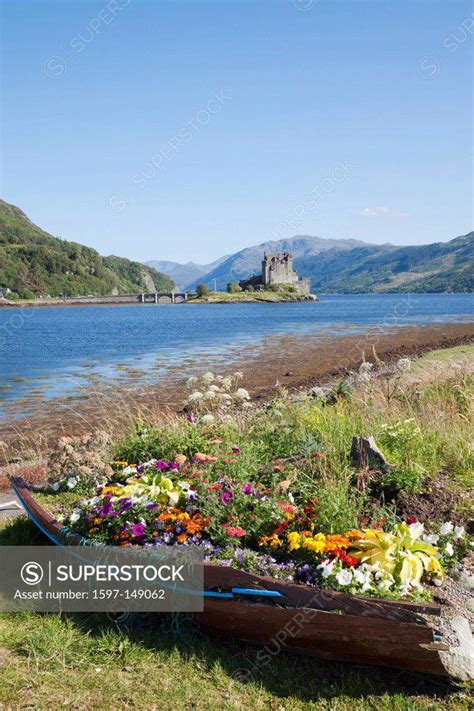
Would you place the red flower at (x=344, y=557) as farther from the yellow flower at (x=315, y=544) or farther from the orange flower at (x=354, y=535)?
the orange flower at (x=354, y=535)

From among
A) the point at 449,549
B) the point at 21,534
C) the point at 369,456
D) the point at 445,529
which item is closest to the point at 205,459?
the point at 369,456

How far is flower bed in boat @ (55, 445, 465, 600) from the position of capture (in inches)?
238

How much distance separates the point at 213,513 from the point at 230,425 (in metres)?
3.80

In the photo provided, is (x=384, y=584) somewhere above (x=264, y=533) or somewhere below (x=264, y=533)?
below

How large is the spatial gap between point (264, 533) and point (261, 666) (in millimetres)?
1511

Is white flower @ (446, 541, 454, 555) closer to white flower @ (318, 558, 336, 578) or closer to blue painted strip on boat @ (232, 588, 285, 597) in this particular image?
white flower @ (318, 558, 336, 578)

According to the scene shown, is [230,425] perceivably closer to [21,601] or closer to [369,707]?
[21,601]

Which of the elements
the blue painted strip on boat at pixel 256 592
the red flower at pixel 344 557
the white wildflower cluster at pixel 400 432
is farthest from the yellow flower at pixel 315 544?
the white wildflower cluster at pixel 400 432

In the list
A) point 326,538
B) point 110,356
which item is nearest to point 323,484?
point 326,538

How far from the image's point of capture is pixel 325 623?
550cm

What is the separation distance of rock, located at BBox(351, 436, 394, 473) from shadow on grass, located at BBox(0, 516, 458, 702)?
9.88 ft

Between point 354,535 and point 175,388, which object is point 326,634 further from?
point 175,388

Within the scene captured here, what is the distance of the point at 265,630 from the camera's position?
584cm

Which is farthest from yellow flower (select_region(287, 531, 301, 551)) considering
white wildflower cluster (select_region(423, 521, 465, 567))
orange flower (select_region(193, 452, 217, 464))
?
orange flower (select_region(193, 452, 217, 464))
